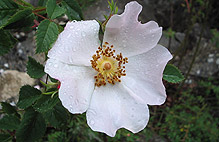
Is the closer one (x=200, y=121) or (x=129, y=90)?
(x=129, y=90)

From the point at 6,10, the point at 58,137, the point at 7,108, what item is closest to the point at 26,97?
the point at 7,108

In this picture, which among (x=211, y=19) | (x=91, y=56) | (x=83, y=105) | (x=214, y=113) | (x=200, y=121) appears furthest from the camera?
Answer: (x=211, y=19)

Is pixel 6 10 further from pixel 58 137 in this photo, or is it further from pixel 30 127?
pixel 58 137

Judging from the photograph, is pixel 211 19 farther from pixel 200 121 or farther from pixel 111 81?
pixel 111 81

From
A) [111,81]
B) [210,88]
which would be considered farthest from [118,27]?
[210,88]

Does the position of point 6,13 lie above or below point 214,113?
above

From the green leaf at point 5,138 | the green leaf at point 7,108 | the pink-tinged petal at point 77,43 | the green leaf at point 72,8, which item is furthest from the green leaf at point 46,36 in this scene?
the green leaf at point 5,138

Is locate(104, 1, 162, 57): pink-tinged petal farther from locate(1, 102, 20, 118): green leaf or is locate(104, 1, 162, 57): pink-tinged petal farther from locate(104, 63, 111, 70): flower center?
locate(1, 102, 20, 118): green leaf

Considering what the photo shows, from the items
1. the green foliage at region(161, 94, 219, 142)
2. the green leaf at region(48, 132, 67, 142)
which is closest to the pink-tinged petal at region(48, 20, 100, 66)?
the green leaf at region(48, 132, 67, 142)
